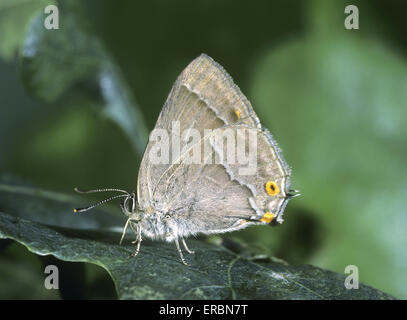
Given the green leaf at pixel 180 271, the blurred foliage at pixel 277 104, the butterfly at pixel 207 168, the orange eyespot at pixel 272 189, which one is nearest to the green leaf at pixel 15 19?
the blurred foliage at pixel 277 104

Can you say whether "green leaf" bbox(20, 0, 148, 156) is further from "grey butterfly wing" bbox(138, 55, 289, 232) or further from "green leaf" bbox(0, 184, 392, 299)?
"green leaf" bbox(0, 184, 392, 299)

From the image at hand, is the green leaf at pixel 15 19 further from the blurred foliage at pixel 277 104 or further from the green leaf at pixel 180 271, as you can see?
the green leaf at pixel 180 271

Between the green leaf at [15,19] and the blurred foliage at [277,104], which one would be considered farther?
the blurred foliage at [277,104]

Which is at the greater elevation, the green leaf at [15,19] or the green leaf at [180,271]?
the green leaf at [15,19]

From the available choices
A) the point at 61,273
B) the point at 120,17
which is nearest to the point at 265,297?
the point at 61,273
